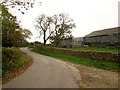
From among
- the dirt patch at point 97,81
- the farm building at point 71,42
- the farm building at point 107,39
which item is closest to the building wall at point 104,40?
the farm building at point 107,39

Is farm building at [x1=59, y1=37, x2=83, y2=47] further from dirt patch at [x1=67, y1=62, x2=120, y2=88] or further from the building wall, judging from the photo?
dirt patch at [x1=67, y1=62, x2=120, y2=88]

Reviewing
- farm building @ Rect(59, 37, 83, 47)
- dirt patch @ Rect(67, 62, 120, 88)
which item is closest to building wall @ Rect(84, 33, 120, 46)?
farm building @ Rect(59, 37, 83, 47)

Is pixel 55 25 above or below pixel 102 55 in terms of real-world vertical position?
above

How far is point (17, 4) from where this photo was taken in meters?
21.7

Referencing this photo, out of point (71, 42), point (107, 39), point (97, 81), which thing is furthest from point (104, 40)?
point (97, 81)

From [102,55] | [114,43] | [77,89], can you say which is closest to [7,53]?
[102,55]

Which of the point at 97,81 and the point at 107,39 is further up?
the point at 107,39

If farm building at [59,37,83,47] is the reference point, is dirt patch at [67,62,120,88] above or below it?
below

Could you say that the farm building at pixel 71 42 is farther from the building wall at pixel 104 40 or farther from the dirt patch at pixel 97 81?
the dirt patch at pixel 97 81

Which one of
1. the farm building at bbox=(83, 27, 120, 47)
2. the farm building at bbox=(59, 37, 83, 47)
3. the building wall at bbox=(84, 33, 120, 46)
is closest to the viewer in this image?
the building wall at bbox=(84, 33, 120, 46)

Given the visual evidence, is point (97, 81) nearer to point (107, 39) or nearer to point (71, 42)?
point (107, 39)

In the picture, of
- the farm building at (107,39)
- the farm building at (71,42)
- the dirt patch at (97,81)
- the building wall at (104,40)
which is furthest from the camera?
the farm building at (71,42)

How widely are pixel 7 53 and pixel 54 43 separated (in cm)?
4758

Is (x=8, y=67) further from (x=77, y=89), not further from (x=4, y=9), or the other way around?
(x=77, y=89)
